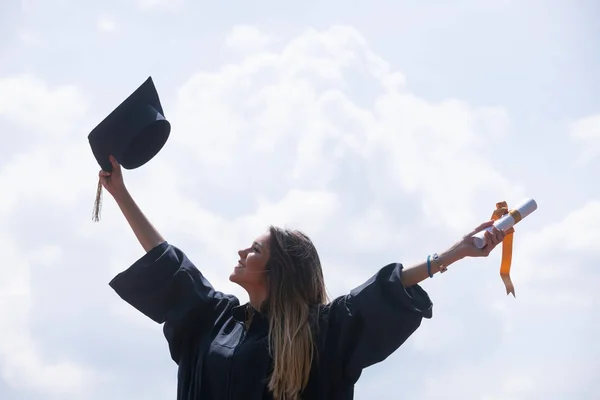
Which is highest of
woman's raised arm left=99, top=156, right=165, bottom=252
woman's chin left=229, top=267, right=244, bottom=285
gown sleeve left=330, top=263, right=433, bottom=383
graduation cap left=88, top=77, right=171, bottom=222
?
graduation cap left=88, top=77, right=171, bottom=222

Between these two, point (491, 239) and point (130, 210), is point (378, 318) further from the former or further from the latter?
point (130, 210)

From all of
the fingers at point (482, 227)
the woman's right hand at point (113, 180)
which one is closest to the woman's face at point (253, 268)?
the woman's right hand at point (113, 180)

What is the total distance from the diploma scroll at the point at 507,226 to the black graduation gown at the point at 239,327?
54 centimetres

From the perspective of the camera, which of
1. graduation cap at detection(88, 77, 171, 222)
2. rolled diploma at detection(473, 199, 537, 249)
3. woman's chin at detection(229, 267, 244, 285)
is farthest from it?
graduation cap at detection(88, 77, 171, 222)

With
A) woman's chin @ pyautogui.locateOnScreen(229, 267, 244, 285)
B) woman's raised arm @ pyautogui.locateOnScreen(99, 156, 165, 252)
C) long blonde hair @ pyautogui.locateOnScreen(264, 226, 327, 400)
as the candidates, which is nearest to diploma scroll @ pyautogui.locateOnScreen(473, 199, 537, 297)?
long blonde hair @ pyautogui.locateOnScreen(264, 226, 327, 400)

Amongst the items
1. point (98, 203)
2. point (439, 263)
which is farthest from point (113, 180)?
point (439, 263)

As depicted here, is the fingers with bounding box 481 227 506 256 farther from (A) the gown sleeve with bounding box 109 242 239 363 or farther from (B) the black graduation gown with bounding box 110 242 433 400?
(A) the gown sleeve with bounding box 109 242 239 363

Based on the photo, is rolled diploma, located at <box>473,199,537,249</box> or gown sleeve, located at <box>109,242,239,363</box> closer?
rolled diploma, located at <box>473,199,537,249</box>

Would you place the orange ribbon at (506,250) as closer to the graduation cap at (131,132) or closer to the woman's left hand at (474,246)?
the woman's left hand at (474,246)

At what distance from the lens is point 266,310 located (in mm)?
6922

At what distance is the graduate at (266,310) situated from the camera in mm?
6328

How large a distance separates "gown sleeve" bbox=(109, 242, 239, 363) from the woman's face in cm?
23

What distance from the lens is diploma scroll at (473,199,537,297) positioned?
626cm

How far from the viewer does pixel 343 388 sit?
652cm
